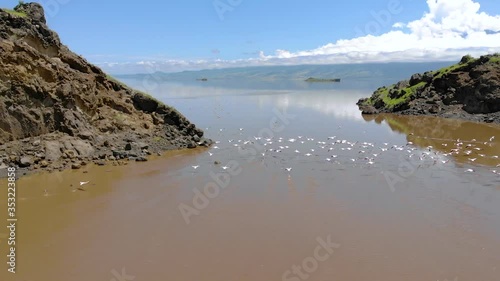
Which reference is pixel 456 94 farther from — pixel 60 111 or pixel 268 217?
pixel 60 111

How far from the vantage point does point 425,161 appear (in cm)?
2377

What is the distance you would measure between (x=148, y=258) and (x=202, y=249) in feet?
5.44

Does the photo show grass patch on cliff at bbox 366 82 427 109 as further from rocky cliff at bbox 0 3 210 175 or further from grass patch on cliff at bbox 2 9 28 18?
grass patch on cliff at bbox 2 9 28 18

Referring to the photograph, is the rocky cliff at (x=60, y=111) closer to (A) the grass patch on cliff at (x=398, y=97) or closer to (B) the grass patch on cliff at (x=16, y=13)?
(B) the grass patch on cliff at (x=16, y=13)

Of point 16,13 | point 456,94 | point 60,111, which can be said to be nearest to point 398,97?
point 456,94

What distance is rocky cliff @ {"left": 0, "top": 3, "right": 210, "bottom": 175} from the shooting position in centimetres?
2059

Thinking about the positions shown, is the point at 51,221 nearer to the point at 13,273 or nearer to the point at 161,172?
the point at 13,273

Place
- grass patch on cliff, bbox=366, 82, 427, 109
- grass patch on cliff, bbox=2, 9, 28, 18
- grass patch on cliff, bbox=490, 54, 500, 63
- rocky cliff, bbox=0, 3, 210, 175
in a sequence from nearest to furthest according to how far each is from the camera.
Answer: rocky cliff, bbox=0, 3, 210, 175 → grass patch on cliff, bbox=2, 9, 28, 18 → grass patch on cliff, bbox=490, 54, 500, 63 → grass patch on cliff, bbox=366, 82, 427, 109

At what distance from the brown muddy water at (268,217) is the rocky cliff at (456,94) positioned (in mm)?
17860

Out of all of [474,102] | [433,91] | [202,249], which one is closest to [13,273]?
[202,249]

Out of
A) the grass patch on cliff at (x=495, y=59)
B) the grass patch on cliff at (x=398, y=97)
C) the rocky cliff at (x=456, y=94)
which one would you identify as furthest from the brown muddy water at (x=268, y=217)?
the grass patch on cliff at (x=398, y=97)

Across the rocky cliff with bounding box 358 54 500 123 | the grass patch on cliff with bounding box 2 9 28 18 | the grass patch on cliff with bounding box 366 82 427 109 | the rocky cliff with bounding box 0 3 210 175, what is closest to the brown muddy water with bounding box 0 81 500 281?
the rocky cliff with bounding box 0 3 210 175

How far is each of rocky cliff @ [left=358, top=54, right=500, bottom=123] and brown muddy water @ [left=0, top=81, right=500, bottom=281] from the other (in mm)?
17860

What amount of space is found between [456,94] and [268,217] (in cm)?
3880
